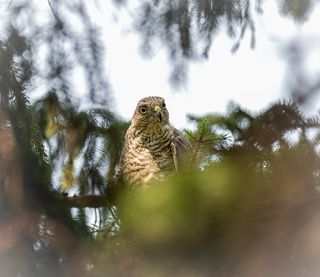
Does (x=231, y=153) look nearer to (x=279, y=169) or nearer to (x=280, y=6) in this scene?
(x=279, y=169)

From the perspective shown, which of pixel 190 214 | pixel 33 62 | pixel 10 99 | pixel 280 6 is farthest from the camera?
pixel 280 6

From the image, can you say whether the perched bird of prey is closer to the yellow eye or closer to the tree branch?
the yellow eye

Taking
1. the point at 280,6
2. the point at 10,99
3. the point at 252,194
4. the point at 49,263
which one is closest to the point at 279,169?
the point at 252,194

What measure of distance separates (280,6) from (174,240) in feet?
7.83

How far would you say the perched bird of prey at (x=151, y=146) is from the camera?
4465 mm

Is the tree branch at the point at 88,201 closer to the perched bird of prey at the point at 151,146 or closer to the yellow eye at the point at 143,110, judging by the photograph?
the perched bird of prey at the point at 151,146

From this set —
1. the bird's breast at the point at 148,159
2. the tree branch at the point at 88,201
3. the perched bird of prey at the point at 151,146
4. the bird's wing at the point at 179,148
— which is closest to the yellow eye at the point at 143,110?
the perched bird of prey at the point at 151,146

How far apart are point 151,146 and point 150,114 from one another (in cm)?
28

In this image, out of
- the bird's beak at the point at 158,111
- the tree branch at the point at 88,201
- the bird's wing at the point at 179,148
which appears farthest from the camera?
the bird's beak at the point at 158,111

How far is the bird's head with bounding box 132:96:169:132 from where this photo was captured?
4.73m

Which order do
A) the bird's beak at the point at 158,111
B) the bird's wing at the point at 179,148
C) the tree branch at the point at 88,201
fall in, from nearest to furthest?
the tree branch at the point at 88,201, the bird's wing at the point at 179,148, the bird's beak at the point at 158,111

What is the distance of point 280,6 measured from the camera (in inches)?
159

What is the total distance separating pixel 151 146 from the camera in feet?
15.5

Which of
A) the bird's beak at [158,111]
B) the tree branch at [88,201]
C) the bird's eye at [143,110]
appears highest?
the bird's eye at [143,110]
